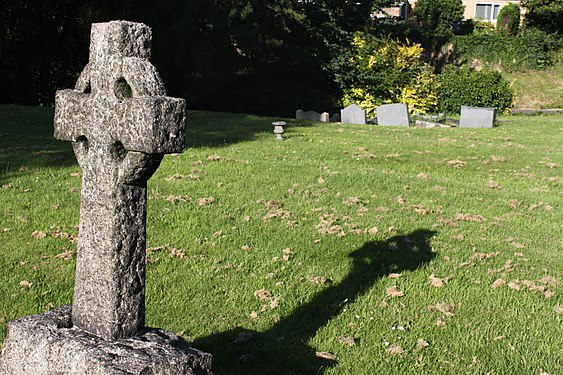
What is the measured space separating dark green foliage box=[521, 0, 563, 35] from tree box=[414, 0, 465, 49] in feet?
13.9

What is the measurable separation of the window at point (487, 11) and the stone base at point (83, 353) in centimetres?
5258

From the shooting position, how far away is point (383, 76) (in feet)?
105

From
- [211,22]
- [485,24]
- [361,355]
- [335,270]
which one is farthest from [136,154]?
[485,24]

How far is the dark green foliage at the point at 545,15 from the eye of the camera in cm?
4110

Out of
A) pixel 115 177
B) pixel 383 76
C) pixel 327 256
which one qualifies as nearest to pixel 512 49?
pixel 383 76

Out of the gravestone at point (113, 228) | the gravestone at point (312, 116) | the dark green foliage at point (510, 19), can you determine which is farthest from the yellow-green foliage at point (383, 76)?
the gravestone at point (113, 228)

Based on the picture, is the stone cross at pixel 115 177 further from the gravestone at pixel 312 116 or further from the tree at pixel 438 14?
the tree at pixel 438 14

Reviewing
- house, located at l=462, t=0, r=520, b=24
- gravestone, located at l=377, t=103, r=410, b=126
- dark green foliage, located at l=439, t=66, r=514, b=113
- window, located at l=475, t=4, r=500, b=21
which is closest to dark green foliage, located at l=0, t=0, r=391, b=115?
dark green foliage, located at l=439, t=66, r=514, b=113

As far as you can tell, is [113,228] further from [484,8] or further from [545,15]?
[484,8]

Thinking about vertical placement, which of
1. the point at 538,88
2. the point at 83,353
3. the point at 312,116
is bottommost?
the point at 83,353

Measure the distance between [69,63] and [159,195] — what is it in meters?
16.8

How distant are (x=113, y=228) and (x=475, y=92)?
97.4ft

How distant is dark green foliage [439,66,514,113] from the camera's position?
31.2 m

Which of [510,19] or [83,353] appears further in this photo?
[510,19]
